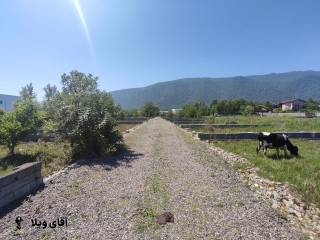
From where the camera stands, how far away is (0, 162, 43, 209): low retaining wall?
6.70 meters

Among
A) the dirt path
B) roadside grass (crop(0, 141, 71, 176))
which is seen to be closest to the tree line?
roadside grass (crop(0, 141, 71, 176))

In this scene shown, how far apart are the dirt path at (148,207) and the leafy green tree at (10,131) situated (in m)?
7.82

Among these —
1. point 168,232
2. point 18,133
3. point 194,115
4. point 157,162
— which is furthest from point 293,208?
point 194,115

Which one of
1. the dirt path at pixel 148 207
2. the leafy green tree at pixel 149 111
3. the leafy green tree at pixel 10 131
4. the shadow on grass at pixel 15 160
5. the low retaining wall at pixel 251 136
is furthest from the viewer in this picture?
the leafy green tree at pixel 149 111

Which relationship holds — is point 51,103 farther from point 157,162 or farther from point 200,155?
point 200,155

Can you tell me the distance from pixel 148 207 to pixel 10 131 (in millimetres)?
12878

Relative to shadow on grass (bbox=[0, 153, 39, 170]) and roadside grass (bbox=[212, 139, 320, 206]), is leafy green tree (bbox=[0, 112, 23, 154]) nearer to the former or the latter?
shadow on grass (bbox=[0, 153, 39, 170])

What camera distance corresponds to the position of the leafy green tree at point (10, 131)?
15.8 metres

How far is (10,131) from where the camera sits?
1594 centimetres

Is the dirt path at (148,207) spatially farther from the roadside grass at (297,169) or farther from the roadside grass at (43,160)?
the roadside grass at (43,160)

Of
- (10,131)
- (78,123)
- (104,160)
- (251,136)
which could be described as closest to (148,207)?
(104,160)

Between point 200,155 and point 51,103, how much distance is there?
346 inches

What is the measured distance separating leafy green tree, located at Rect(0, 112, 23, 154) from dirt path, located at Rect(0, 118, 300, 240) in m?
7.82

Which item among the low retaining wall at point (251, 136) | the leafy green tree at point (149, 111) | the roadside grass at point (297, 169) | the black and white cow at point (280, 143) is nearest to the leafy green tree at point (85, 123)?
the roadside grass at point (297, 169)
